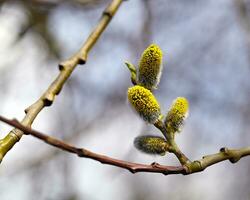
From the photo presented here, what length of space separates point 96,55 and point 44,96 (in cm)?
498

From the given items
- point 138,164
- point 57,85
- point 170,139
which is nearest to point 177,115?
point 170,139

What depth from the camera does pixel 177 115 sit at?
1.24 metres

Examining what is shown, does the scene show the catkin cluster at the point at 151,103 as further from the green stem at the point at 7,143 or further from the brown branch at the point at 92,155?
the green stem at the point at 7,143

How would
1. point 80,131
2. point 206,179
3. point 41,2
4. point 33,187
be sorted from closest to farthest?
1. point 41,2
2. point 33,187
3. point 80,131
4. point 206,179

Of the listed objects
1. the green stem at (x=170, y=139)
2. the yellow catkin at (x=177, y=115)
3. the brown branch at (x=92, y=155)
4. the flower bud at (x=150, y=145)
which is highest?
the yellow catkin at (x=177, y=115)

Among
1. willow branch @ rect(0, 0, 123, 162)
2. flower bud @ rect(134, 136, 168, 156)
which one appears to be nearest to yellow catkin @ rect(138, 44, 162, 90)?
flower bud @ rect(134, 136, 168, 156)

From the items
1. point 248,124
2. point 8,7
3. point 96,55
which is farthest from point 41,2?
point 248,124

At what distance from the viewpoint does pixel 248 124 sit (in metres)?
6.21

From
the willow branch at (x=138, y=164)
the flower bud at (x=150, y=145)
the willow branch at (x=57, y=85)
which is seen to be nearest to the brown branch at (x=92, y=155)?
the willow branch at (x=138, y=164)

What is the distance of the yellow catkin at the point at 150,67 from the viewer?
1.21 metres

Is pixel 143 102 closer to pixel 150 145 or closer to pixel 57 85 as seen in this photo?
pixel 150 145

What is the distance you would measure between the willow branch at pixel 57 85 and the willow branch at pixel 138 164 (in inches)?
13.8

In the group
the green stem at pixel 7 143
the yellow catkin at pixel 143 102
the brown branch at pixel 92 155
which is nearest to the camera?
the brown branch at pixel 92 155

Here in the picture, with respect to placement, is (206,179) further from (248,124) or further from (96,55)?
(96,55)
